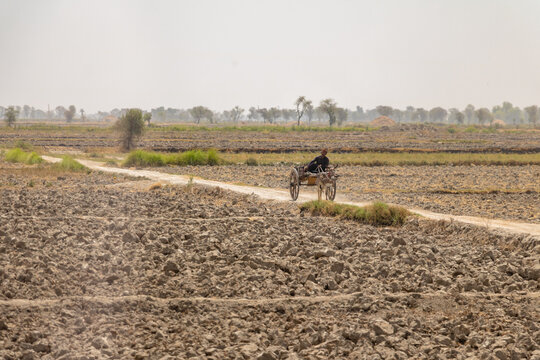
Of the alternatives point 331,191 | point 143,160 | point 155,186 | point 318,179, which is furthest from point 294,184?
point 143,160

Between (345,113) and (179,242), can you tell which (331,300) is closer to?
(179,242)

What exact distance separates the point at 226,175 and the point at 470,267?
21088 mm

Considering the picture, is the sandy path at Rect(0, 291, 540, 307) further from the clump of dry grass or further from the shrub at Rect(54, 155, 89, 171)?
the shrub at Rect(54, 155, 89, 171)

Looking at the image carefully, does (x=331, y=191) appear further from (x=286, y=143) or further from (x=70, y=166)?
(x=286, y=143)

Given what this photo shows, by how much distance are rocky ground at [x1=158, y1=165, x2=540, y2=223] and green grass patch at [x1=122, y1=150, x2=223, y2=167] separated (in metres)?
2.00

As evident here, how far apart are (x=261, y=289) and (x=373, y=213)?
271 inches

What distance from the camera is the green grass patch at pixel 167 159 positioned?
3850 cm

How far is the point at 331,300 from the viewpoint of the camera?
10.5 m

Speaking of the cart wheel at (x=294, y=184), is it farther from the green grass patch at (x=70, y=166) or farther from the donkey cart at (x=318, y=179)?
the green grass patch at (x=70, y=166)

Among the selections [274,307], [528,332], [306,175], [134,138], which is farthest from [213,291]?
[134,138]

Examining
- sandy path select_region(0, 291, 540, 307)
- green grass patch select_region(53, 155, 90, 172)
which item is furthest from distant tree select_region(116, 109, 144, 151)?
sandy path select_region(0, 291, 540, 307)

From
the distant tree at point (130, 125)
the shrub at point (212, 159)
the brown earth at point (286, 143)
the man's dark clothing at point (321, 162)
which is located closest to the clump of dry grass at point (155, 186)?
the man's dark clothing at point (321, 162)

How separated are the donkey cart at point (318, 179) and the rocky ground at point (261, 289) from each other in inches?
74.8

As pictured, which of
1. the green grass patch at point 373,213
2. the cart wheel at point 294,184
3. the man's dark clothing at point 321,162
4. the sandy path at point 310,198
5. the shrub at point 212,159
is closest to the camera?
the sandy path at point 310,198
